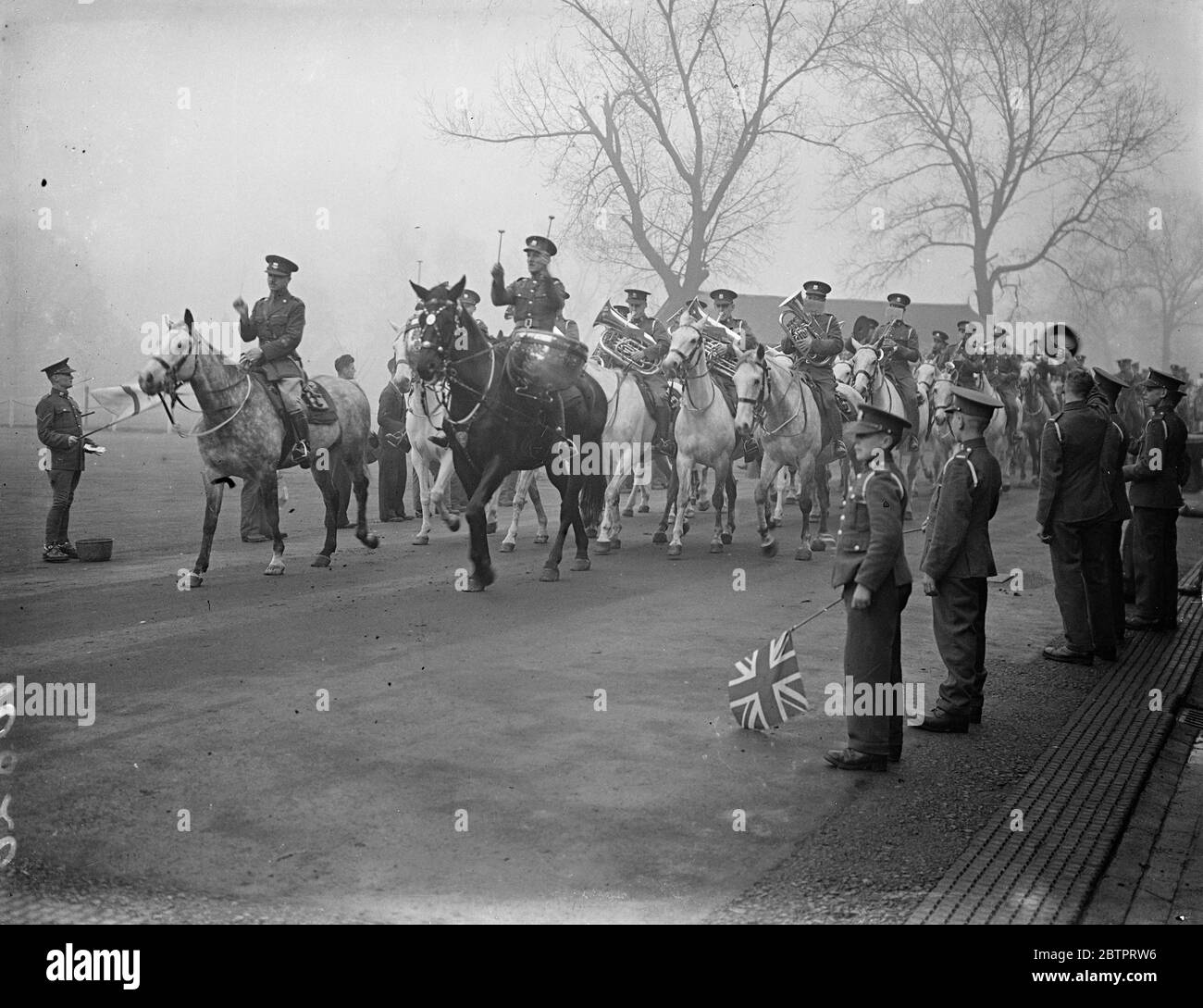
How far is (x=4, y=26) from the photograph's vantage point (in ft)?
29.5

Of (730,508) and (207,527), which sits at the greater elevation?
(730,508)

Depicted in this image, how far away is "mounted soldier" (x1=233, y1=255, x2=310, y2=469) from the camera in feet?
40.4

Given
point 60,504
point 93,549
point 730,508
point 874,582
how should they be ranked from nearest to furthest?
point 874,582 < point 93,549 < point 60,504 < point 730,508

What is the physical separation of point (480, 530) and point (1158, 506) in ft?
21.2

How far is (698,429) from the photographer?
1405 centimetres

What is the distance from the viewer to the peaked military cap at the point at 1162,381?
1042cm

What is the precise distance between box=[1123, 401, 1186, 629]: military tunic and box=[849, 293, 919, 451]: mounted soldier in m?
6.55

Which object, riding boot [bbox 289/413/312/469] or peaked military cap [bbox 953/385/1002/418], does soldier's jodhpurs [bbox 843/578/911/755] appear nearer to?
peaked military cap [bbox 953/385/1002/418]

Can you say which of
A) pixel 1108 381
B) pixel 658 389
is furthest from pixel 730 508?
pixel 1108 381

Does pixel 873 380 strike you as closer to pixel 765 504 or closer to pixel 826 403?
pixel 826 403

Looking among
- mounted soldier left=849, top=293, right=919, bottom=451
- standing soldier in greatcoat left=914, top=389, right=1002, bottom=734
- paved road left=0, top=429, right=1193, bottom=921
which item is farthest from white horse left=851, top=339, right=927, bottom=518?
standing soldier in greatcoat left=914, top=389, right=1002, bottom=734

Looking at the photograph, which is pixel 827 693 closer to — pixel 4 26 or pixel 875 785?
pixel 875 785

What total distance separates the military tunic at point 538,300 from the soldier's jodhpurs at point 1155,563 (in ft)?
20.7
